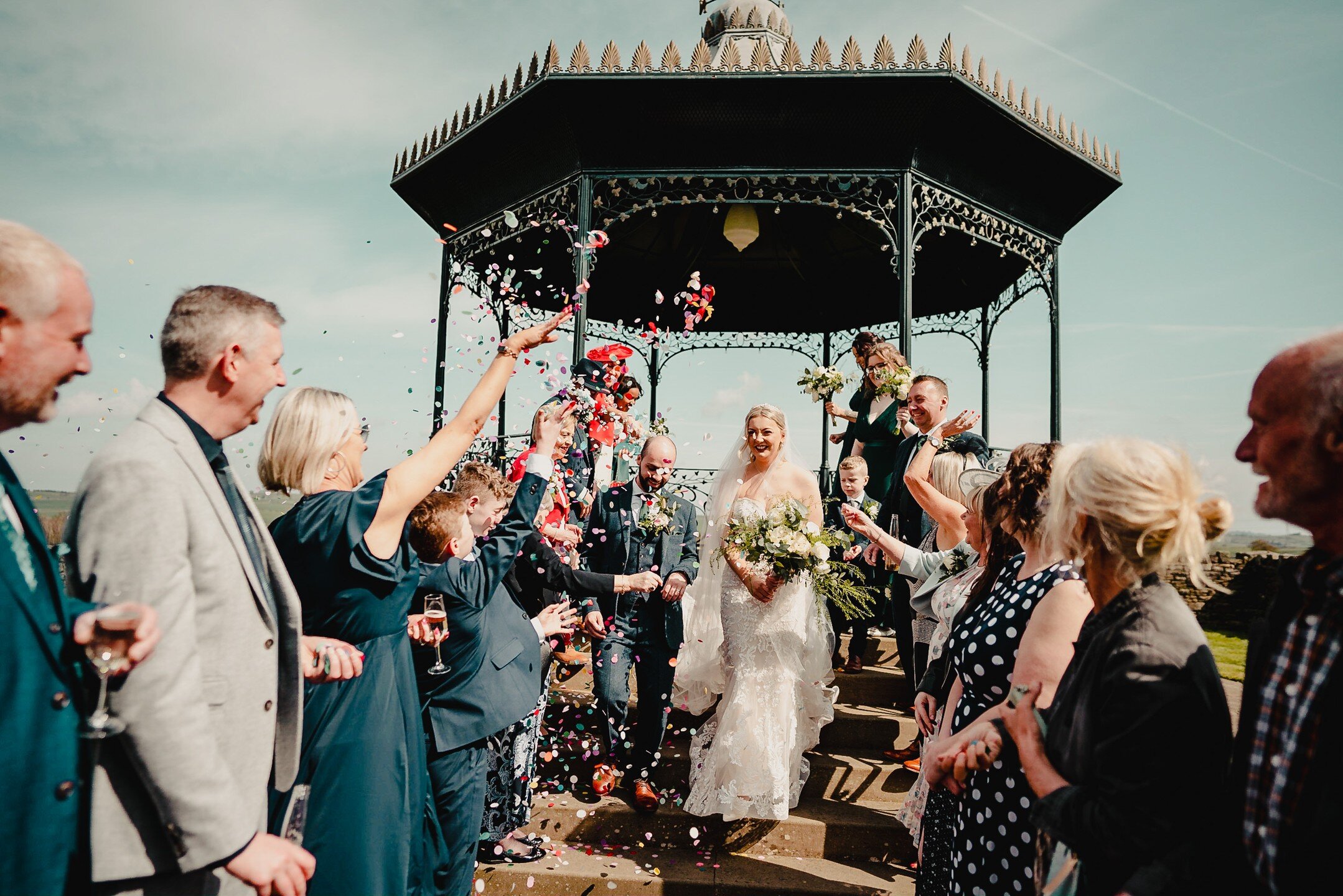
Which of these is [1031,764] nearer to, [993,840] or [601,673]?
[993,840]

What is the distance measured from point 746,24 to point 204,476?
11.8 metres

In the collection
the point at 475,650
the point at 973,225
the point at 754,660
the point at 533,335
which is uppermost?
the point at 973,225

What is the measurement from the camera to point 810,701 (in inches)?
198

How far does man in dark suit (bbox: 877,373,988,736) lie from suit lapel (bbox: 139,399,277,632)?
4389mm

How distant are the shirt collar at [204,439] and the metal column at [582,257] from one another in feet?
17.3

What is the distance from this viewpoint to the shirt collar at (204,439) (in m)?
1.85

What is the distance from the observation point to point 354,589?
8.21 feet

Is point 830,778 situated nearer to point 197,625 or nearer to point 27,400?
point 197,625

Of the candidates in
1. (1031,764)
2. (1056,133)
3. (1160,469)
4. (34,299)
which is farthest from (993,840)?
(1056,133)

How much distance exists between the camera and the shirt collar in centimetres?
185

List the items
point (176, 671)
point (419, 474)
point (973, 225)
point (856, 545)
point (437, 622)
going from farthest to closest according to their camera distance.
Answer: point (973, 225) → point (856, 545) → point (437, 622) → point (419, 474) → point (176, 671)

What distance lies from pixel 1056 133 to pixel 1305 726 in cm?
836

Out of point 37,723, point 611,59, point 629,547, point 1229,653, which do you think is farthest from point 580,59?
point 1229,653

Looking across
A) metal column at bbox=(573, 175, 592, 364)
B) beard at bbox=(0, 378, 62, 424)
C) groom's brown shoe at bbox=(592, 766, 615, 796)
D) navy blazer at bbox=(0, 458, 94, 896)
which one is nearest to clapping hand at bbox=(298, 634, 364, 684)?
navy blazer at bbox=(0, 458, 94, 896)
